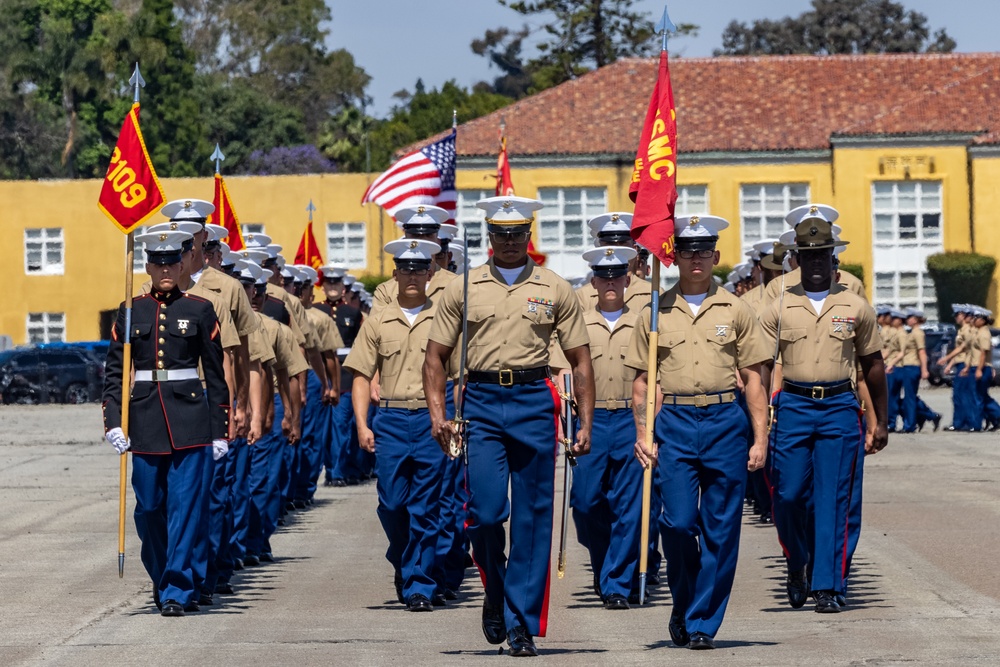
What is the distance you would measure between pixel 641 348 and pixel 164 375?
→ 2.73 m

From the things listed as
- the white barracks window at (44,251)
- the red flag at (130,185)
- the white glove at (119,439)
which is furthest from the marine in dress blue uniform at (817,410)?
the white barracks window at (44,251)

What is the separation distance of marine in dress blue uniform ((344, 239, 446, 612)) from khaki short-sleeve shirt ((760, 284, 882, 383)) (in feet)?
6.96

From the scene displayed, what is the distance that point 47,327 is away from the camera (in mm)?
63125

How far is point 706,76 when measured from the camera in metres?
59.6

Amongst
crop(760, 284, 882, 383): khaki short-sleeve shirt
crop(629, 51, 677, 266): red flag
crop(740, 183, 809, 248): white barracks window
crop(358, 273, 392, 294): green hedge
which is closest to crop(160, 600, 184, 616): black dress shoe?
crop(629, 51, 677, 266): red flag

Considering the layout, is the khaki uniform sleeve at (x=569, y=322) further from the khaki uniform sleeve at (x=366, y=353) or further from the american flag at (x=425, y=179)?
the american flag at (x=425, y=179)

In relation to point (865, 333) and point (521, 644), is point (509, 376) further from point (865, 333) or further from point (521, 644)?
point (865, 333)

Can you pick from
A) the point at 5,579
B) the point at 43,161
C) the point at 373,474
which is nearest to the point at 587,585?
the point at 5,579

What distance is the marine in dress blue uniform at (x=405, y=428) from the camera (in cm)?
1130

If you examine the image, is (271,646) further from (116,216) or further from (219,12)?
(219,12)

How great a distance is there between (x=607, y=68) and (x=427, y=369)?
171 ft

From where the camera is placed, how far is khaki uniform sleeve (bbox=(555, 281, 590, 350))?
941cm

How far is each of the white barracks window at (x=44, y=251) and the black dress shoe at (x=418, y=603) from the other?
174 ft

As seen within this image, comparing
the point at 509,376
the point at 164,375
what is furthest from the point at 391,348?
the point at 509,376
